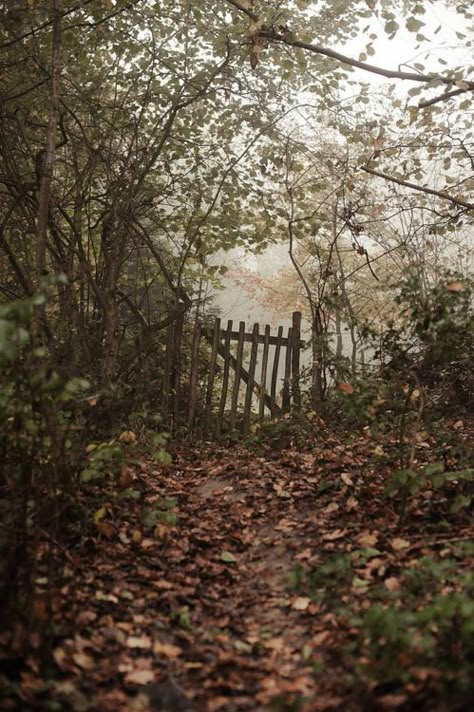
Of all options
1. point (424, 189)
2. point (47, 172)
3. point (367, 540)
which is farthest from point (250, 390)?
point (367, 540)

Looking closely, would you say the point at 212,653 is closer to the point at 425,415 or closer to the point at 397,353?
the point at 397,353

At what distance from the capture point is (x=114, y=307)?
27.3 feet

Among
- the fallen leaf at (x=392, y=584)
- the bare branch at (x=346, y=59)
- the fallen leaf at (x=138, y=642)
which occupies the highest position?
the bare branch at (x=346, y=59)

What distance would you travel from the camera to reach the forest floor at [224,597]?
2.52m

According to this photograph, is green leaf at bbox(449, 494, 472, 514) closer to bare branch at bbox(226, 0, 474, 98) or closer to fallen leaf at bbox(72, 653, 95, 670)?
fallen leaf at bbox(72, 653, 95, 670)

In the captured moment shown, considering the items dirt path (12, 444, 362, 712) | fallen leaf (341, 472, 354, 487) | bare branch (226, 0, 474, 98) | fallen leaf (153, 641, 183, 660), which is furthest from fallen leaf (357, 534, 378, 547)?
bare branch (226, 0, 474, 98)

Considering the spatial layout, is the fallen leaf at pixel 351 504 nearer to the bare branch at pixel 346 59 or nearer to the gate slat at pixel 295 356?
the gate slat at pixel 295 356

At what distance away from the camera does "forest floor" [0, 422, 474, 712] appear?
2.52m

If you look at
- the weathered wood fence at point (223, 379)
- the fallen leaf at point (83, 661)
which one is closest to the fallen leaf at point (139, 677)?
the fallen leaf at point (83, 661)

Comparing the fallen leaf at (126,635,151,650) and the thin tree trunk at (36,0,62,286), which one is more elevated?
the thin tree trunk at (36,0,62,286)

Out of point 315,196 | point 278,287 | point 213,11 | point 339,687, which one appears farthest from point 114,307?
point 278,287

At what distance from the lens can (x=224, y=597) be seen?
11.7ft

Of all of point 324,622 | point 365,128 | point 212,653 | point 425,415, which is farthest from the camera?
point 365,128

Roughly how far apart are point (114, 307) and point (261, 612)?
18.5 ft
